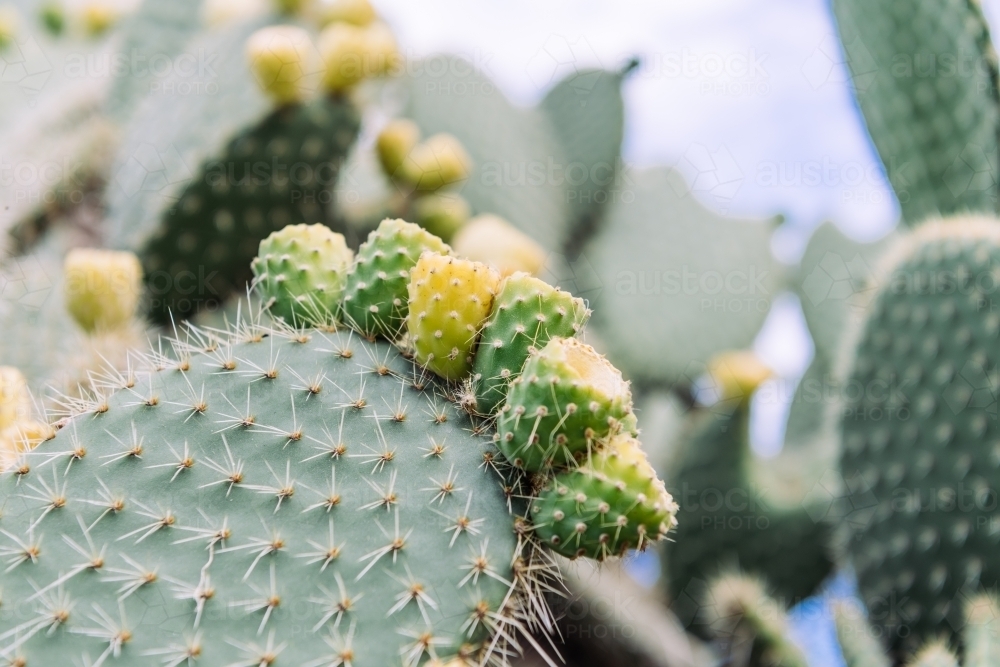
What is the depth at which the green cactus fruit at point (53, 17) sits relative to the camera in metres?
2.45

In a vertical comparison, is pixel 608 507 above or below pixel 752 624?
above

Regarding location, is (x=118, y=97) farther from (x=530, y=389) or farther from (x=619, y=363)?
(x=530, y=389)

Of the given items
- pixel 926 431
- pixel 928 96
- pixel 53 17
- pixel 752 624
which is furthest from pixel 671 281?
pixel 53 17

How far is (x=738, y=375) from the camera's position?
1912 millimetres

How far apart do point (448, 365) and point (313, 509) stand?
0.60ft

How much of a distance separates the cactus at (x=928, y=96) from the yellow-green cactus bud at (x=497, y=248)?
87 cm

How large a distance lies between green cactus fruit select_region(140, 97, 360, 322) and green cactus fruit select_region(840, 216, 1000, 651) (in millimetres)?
1105

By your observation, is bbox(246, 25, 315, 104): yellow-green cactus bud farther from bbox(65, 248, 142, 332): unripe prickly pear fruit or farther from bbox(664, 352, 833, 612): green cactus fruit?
bbox(664, 352, 833, 612): green cactus fruit

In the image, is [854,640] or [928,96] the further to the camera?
[928,96]

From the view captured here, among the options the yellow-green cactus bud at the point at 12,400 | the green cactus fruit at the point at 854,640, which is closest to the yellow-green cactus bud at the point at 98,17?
the yellow-green cactus bud at the point at 12,400

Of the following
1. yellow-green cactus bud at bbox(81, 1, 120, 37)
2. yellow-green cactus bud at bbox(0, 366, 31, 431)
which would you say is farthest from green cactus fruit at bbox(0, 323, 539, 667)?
yellow-green cactus bud at bbox(81, 1, 120, 37)

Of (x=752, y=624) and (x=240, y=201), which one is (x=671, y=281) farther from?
(x=240, y=201)

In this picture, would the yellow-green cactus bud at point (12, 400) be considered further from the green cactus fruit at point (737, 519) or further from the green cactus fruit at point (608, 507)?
the green cactus fruit at point (737, 519)

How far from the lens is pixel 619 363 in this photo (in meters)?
2.10
